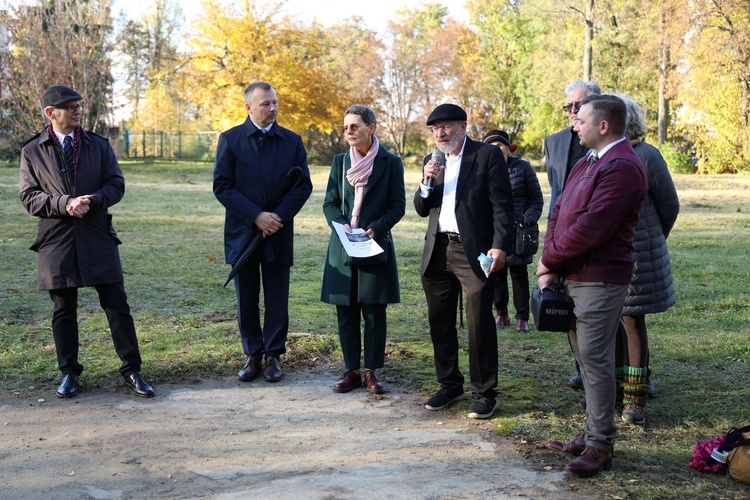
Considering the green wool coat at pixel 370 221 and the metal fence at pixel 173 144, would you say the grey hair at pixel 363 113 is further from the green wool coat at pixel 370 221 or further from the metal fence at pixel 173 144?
the metal fence at pixel 173 144

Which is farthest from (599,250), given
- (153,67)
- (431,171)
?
(153,67)

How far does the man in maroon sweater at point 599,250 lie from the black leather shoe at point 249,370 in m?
2.73

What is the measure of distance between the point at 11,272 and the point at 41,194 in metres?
5.54

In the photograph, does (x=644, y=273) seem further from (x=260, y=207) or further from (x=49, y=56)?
(x=49, y=56)

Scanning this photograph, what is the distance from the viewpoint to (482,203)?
5.45 metres

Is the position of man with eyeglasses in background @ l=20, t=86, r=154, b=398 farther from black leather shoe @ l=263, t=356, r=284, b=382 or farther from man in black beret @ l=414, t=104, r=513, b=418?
man in black beret @ l=414, t=104, r=513, b=418

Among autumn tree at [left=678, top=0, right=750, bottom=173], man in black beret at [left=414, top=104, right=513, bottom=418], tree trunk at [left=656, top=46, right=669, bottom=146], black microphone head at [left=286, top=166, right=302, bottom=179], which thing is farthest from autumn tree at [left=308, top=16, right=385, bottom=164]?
man in black beret at [left=414, top=104, right=513, bottom=418]

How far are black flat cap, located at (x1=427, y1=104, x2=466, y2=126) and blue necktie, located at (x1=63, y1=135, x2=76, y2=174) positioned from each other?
8.35 ft

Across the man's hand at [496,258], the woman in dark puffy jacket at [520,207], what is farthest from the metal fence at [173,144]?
the man's hand at [496,258]

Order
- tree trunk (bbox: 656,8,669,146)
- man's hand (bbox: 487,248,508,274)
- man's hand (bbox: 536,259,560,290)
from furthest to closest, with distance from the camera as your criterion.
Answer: tree trunk (bbox: 656,8,669,146), man's hand (bbox: 487,248,508,274), man's hand (bbox: 536,259,560,290)

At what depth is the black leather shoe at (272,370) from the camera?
20.8ft

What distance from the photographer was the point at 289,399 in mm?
5926

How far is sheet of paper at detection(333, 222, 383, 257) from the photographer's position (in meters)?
→ 5.87

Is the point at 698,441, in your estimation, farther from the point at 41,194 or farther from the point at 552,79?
the point at 552,79
